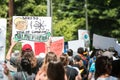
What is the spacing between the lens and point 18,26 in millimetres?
11750

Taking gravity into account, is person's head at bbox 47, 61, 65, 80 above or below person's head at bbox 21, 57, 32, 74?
above

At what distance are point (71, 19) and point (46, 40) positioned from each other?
3507 centimetres

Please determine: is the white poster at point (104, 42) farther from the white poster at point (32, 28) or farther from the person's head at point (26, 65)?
the person's head at point (26, 65)

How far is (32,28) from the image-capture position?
39.0 ft

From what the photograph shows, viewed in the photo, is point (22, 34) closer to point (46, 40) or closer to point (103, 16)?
point (46, 40)

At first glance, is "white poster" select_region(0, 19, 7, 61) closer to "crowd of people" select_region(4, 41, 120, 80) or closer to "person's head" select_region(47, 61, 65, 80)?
"crowd of people" select_region(4, 41, 120, 80)

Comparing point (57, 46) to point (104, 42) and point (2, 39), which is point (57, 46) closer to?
point (2, 39)

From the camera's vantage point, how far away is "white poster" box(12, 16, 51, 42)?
11.6m

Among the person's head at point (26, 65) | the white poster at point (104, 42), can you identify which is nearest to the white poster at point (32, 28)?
the white poster at point (104, 42)

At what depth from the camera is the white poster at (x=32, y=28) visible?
1161 cm

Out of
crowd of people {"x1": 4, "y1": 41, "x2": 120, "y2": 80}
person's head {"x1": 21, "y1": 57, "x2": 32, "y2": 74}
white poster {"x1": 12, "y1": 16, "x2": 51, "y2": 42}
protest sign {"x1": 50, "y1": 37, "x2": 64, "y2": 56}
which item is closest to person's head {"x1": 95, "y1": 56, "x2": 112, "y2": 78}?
crowd of people {"x1": 4, "y1": 41, "x2": 120, "y2": 80}

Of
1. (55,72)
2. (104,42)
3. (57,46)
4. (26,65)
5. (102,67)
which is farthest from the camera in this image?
(104,42)

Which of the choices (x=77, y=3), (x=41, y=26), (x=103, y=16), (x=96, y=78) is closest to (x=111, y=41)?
(x=41, y=26)

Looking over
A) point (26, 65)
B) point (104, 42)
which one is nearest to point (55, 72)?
point (26, 65)
